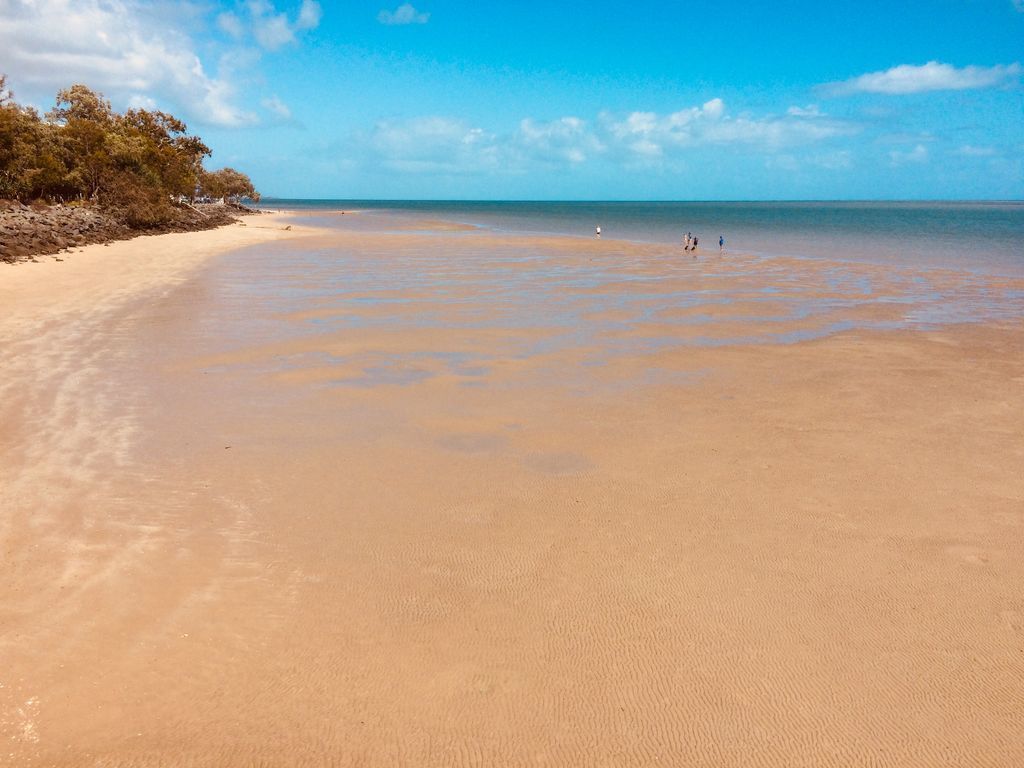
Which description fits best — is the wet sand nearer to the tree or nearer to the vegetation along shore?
the vegetation along shore

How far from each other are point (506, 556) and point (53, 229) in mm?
35761

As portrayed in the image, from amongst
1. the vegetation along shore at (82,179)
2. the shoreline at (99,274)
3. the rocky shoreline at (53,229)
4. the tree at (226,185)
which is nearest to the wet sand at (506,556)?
the shoreline at (99,274)

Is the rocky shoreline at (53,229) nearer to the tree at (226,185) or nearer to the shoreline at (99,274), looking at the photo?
the shoreline at (99,274)

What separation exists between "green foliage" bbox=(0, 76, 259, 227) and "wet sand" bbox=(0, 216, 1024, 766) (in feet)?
122

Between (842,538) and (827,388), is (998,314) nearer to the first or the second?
(827,388)

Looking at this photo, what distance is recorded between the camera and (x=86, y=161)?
48312mm

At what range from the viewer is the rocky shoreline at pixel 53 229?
2730cm

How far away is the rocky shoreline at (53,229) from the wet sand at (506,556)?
16983 mm

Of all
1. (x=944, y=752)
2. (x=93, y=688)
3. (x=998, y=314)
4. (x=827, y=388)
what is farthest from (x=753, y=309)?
(x=93, y=688)

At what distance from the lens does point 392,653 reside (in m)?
4.76

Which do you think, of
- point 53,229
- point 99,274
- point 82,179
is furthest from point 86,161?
point 99,274

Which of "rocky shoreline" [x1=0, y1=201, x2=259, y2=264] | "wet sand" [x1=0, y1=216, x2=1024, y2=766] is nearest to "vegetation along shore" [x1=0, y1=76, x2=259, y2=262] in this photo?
"rocky shoreline" [x1=0, y1=201, x2=259, y2=264]

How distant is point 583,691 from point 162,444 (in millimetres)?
6480

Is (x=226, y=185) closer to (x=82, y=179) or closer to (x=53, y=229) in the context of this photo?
(x=82, y=179)
